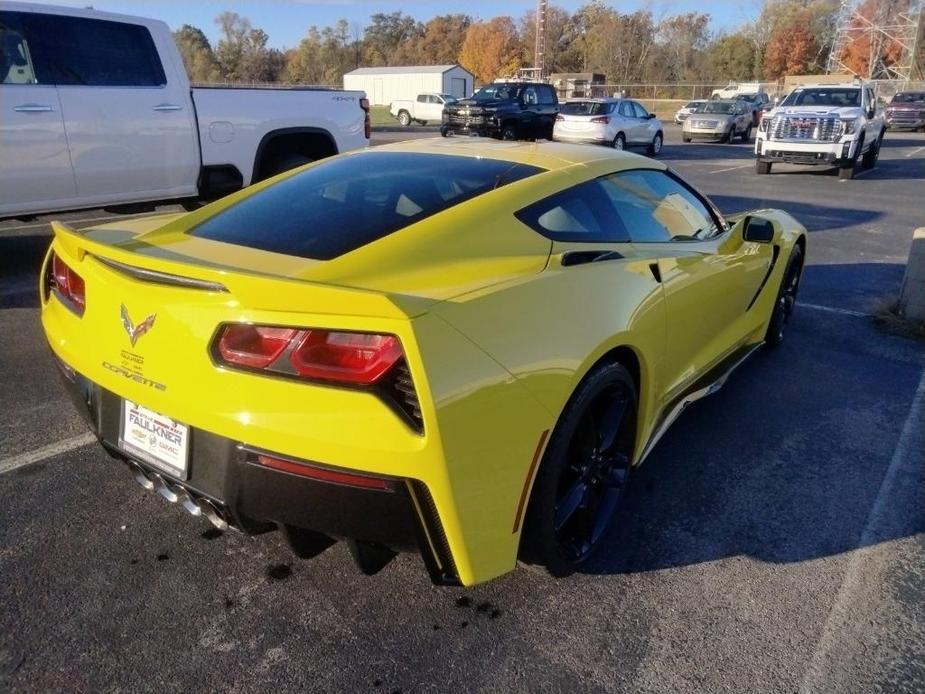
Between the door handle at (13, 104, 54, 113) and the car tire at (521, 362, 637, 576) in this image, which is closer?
the car tire at (521, 362, 637, 576)

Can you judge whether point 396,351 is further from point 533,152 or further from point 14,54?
point 14,54

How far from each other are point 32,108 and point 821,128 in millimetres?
14473

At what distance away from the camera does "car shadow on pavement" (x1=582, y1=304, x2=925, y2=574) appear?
9.46 feet

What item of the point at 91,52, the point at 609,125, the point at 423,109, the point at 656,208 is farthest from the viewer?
the point at 423,109

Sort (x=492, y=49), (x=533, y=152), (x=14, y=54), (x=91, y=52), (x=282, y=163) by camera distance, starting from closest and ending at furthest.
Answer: (x=533, y=152) → (x=14, y=54) → (x=91, y=52) → (x=282, y=163) → (x=492, y=49)

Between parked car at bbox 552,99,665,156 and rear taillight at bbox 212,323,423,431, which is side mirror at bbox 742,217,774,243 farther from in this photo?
parked car at bbox 552,99,665,156

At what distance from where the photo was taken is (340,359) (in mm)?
1949

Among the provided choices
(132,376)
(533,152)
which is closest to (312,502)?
(132,376)

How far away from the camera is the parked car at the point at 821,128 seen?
1494 centimetres

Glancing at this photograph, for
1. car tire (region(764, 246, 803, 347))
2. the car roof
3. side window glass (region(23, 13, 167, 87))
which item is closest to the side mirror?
Result: the car roof

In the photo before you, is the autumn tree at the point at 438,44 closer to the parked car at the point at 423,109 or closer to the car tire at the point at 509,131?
the parked car at the point at 423,109

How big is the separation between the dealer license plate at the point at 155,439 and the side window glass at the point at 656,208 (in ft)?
6.21

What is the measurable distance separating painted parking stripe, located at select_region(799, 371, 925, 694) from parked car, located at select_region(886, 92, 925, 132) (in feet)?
118

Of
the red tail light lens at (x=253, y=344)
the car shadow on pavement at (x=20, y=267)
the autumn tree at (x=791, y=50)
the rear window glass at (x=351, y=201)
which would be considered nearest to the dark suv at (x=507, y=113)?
the car shadow on pavement at (x=20, y=267)
